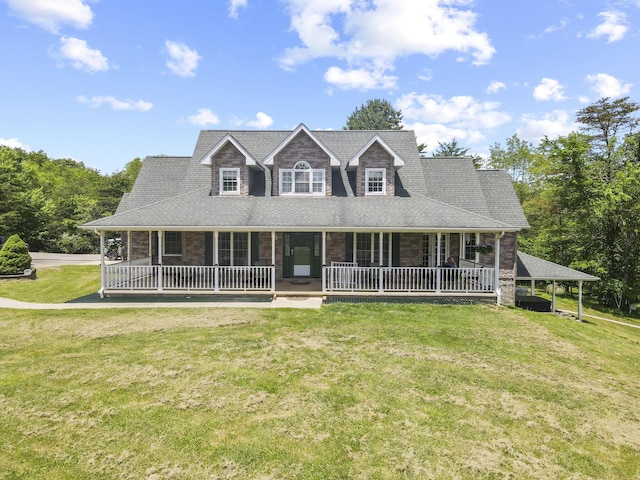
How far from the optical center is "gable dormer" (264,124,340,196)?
1827 centimetres

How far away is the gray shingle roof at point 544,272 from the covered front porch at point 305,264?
1.71 metres

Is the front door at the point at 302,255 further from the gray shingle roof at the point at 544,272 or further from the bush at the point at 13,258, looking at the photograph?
the bush at the point at 13,258

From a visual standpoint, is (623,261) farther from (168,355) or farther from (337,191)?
(168,355)

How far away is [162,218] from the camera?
50.9 feet

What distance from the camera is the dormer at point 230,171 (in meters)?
18.3

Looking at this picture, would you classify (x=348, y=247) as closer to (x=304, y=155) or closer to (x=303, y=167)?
(x=303, y=167)

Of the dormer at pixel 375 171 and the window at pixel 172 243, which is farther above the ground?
the dormer at pixel 375 171

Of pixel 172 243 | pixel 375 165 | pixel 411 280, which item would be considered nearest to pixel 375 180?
pixel 375 165

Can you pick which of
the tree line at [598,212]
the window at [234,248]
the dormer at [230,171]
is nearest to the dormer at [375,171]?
the dormer at [230,171]

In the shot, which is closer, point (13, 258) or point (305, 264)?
point (305, 264)

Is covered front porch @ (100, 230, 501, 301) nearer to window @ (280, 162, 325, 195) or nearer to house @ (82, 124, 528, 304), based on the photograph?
house @ (82, 124, 528, 304)

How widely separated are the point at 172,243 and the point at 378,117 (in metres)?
55.6

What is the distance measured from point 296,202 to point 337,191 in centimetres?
228

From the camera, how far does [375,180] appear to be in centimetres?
1838
